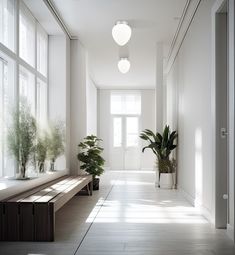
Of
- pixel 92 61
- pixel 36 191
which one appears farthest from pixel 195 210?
pixel 92 61

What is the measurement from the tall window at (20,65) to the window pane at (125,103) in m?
7.49

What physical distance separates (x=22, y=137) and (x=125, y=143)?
32.4 ft

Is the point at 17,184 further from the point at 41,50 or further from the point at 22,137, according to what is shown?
the point at 41,50

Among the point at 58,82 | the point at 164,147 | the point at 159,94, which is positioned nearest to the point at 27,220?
the point at 58,82

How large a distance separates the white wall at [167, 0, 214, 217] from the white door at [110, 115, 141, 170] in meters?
6.87

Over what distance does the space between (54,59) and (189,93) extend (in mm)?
2643

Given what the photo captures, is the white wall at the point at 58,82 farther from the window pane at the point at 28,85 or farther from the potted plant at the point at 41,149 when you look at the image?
the potted plant at the point at 41,149

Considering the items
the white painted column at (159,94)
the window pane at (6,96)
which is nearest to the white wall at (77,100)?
the white painted column at (159,94)

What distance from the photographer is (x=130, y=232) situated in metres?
3.95

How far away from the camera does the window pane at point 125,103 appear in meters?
14.6

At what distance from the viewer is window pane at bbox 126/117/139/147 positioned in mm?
14516

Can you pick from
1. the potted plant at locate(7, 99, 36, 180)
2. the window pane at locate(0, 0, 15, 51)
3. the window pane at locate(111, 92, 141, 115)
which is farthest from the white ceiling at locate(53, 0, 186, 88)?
the window pane at locate(111, 92, 141, 115)

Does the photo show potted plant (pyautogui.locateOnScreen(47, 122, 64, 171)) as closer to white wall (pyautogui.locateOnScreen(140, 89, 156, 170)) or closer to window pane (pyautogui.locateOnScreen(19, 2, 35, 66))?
window pane (pyautogui.locateOnScreen(19, 2, 35, 66))

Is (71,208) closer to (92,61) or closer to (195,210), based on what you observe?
(195,210)
